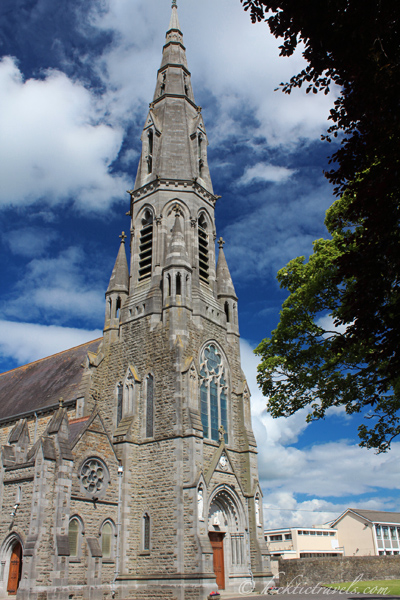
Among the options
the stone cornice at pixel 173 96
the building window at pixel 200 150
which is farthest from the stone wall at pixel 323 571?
the stone cornice at pixel 173 96

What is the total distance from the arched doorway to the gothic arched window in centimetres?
284

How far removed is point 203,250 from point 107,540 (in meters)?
16.9

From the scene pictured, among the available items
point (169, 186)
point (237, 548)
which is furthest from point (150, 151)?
point (237, 548)

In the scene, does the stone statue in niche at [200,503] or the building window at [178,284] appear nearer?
the stone statue in niche at [200,503]

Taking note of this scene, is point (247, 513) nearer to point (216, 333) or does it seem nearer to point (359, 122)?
point (216, 333)

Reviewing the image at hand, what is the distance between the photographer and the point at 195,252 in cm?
2977

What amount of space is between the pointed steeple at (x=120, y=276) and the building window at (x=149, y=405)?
6502 mm

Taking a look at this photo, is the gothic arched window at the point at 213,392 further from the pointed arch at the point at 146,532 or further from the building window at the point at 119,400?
the pointed arch at the point at 146,532

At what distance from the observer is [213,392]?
2697 centimetres

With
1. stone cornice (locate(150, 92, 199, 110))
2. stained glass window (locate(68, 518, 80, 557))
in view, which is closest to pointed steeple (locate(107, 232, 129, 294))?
stone cornice (locate(150, 92, 199, 110))

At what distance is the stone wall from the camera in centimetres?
2736

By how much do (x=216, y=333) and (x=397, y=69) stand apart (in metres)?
21.9

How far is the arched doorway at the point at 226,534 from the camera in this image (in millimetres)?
23859

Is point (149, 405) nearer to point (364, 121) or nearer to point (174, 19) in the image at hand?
point (364, 121)
